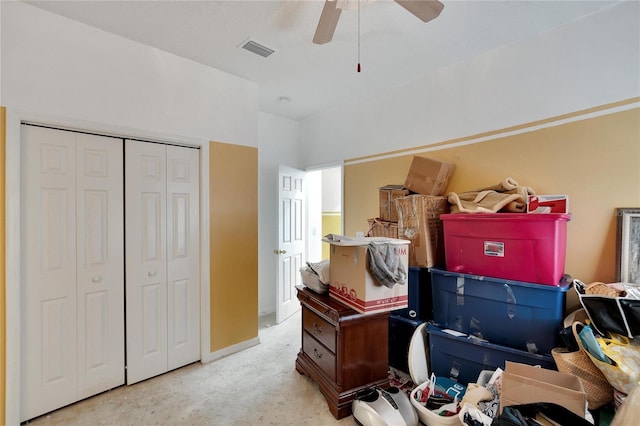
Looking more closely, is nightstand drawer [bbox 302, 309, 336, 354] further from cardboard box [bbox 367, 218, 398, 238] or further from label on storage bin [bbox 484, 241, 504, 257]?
label on storage bin [bbox 484, 241, 504, 257]

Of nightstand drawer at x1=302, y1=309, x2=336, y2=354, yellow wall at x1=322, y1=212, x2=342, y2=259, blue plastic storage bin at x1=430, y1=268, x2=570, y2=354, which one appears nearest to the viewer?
blue plastic storage bin at x1=430, y1=268, x2=570, y2=354

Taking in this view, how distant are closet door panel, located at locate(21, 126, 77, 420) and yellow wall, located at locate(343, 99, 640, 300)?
3.21 m

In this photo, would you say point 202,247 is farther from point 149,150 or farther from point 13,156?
point 13,156

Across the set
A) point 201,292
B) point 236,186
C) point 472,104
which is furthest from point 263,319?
point 472,104

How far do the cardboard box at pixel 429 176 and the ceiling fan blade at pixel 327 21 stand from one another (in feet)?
4.33

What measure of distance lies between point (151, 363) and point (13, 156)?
5.97 ft

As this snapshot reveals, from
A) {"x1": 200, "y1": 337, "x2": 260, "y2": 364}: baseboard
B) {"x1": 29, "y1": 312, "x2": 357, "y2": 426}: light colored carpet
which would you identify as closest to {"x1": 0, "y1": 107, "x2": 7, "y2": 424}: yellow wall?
{"x1": 29, "y1": 312, "x2": 357, "y2": 426}: light colored carpet

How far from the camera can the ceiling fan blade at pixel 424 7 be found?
145 centimetres

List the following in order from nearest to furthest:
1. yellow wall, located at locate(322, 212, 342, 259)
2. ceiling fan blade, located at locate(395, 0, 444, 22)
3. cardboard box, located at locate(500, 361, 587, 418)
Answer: cardboard box, located at locate(500, 361, 587, 418), ceiling fan blade, located at locate(395, 0, 444, 22), yellow wall, located at locate(322, 212, 342, 259)

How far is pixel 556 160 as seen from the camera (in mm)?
2098

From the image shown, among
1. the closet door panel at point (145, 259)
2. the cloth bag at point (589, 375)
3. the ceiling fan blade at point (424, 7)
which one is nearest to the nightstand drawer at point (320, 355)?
the closet door panel at point (145, 259)

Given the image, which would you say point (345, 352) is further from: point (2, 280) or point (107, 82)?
point (107, 82)

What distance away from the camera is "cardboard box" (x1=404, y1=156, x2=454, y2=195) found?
2473 millimetres

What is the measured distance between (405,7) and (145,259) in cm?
258
